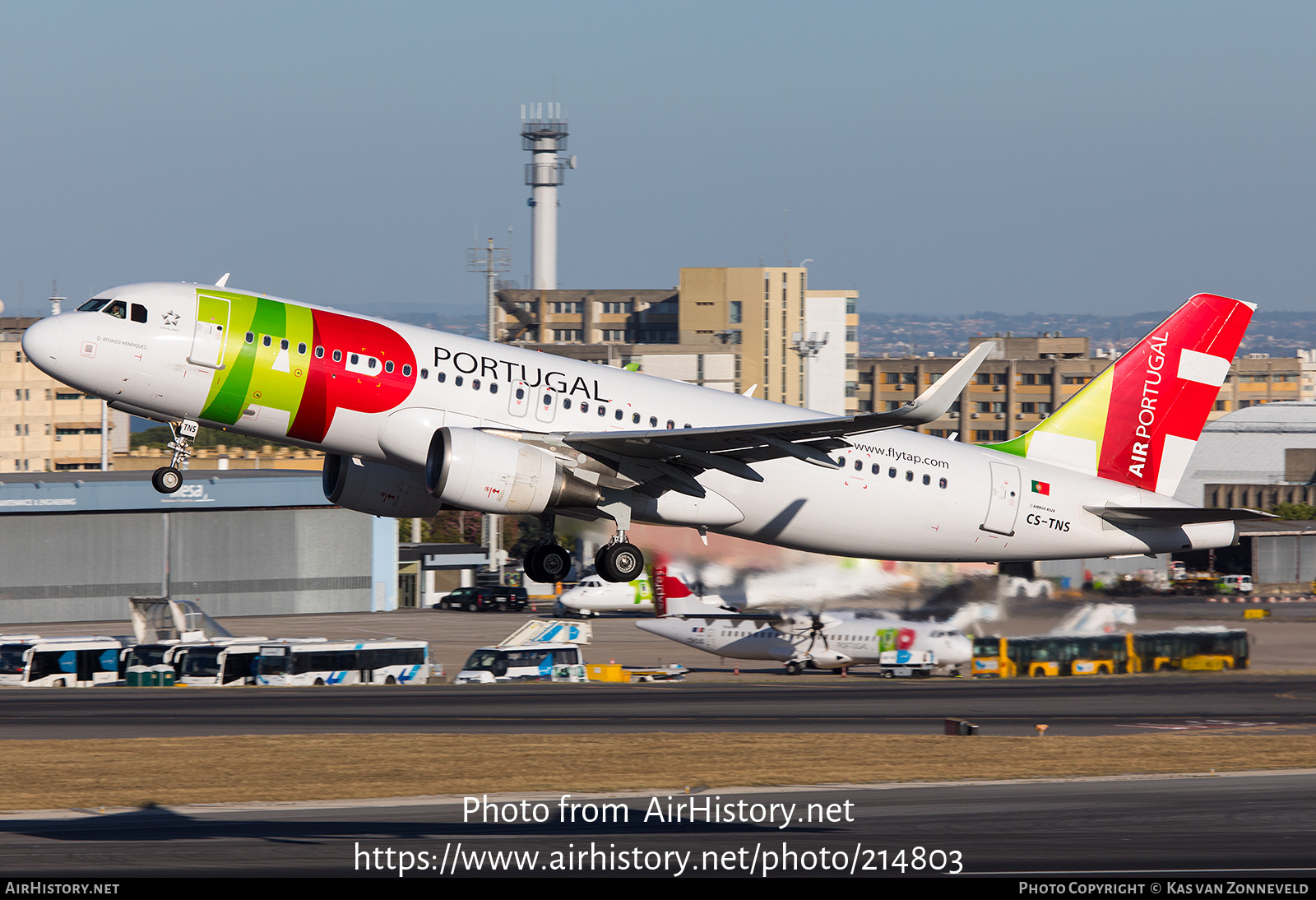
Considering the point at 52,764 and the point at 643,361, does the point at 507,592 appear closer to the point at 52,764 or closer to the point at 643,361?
the point at 643,361

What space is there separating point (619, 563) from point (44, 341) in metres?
13.6

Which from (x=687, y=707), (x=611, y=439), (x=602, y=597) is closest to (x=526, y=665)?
(x=687, y=707)

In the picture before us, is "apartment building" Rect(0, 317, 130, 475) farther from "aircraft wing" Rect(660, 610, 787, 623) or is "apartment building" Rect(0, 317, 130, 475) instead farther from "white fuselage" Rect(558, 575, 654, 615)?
"aircraft wing" Rect(660, 610, 787, 623)

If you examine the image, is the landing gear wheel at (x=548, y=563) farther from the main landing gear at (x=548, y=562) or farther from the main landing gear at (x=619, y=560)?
the main landing gear at (x=619, y=560)

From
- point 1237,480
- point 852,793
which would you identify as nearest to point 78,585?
point 852,793

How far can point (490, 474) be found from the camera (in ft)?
104

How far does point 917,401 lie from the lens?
2919 centimetres

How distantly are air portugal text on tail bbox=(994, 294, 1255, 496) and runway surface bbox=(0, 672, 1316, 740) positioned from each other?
1111 centimetres

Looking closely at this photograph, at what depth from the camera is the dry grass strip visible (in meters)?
35.6

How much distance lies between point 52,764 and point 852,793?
2119 cm

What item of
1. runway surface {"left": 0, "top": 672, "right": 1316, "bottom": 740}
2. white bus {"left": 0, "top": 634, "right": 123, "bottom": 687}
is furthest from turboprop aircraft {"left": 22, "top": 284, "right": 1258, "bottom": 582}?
white bus {"left": 0, "top": 634, "right": 123, "bottom": 687}

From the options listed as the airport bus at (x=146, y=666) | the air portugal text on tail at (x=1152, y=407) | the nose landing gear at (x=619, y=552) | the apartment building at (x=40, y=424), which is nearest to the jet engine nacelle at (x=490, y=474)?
the nose landing gear at (x=619, y=552)

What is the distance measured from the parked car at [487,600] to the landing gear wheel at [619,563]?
80.6 m

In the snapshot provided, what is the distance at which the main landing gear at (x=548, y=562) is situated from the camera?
35184 millimetres
